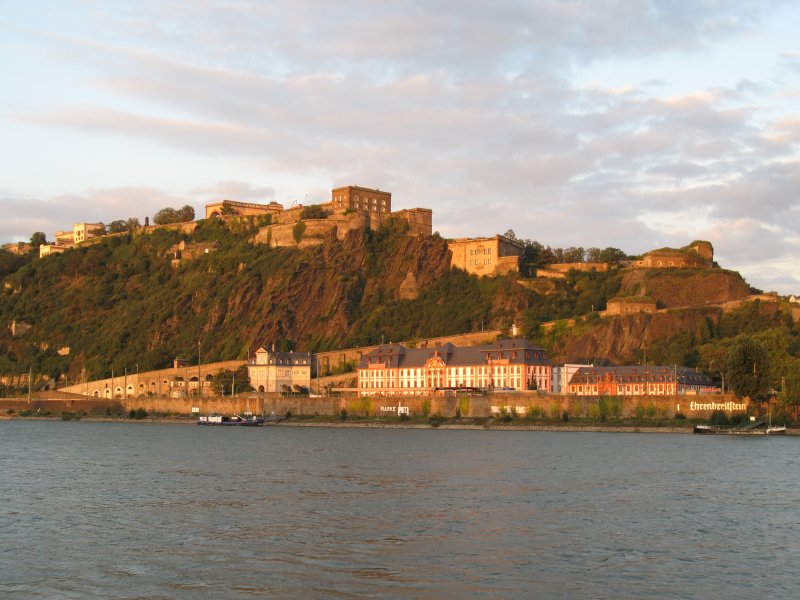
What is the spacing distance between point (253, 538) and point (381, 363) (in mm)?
72537

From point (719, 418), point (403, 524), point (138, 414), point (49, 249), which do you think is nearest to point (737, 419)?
point (719, 418)

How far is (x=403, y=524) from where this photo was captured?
31078 mm

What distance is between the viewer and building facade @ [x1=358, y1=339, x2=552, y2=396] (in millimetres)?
94125

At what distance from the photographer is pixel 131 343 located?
12600cm

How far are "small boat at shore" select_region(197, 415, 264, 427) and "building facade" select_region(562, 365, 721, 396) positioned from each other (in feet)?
96.6

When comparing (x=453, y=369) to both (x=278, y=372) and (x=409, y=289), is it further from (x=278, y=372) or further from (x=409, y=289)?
(x=409, y=289)

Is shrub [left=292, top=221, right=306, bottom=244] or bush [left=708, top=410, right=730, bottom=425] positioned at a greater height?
shrub [left=292, top=221, right=306, bottom=244]

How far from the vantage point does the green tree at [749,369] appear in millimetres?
73625

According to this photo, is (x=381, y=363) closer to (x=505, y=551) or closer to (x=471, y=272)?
(x=471, y=272)

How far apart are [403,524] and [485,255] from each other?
96063 mm

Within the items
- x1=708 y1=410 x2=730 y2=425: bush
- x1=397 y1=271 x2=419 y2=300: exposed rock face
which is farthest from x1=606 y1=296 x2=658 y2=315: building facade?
x1=397 y1=271 x2=419 y2=300: exposed rock face

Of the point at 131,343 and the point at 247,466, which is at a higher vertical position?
the point at 131,343

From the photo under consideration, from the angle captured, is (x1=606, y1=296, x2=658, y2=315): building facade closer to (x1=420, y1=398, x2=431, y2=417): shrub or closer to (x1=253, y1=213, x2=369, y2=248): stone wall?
(x1=420, y1=398, x2=431, y2=417): shrub

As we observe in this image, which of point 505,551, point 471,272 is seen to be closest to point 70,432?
point 471,272
